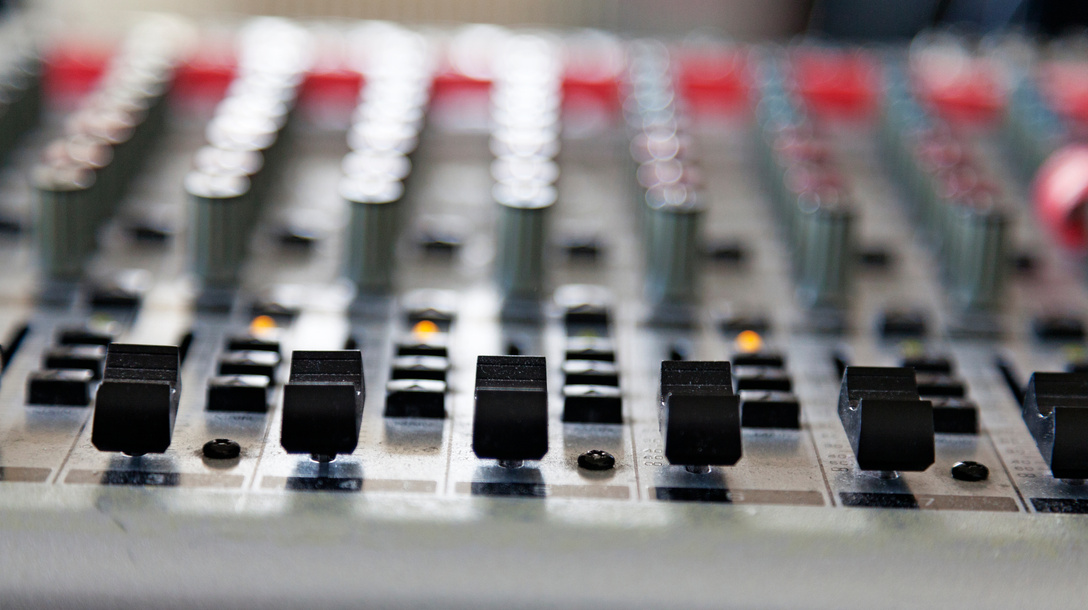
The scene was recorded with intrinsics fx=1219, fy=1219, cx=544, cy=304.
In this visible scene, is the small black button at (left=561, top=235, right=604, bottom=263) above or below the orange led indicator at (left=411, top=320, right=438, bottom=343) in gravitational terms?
above

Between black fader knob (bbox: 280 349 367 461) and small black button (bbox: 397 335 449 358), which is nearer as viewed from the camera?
black fader knob (bbox: 280 349 367 461)

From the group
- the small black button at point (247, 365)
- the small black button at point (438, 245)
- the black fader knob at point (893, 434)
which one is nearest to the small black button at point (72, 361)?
the small black button at point (247, 365)

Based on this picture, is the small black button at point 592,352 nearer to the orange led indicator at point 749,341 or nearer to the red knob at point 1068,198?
the orange led indicator at point 749,341

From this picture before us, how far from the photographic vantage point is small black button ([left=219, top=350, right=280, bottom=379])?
3.59ft

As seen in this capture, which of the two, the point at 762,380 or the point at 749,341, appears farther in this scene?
the point at 749,341

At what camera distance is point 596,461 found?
3.28ft

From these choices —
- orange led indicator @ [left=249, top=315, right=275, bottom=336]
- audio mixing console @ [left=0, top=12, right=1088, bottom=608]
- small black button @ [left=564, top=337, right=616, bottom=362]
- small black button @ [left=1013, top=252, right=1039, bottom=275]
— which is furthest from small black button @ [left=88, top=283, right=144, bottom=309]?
small black button @ [left=1013, top=252, right=1039, bottom=275]

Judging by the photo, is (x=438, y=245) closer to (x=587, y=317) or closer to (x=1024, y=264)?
(x=587, y=317)

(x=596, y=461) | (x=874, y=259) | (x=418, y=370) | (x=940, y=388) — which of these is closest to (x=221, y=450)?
(x=418, y=370)

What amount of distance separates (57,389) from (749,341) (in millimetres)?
654

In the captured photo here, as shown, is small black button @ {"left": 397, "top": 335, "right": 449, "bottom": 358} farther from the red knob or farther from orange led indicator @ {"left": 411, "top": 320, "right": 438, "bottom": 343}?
the red knob

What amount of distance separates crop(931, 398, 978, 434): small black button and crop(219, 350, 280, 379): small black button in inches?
23.4

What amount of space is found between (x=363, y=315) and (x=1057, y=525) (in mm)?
685

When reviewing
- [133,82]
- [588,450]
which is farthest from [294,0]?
[588,450]
